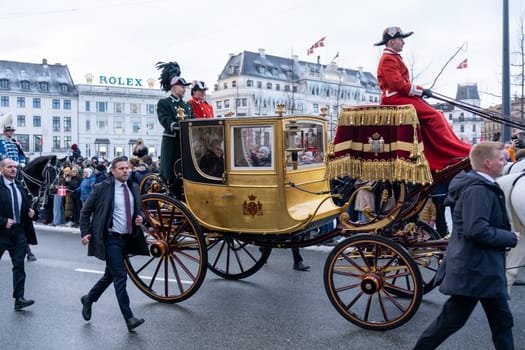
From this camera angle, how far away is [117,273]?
516 centimetres

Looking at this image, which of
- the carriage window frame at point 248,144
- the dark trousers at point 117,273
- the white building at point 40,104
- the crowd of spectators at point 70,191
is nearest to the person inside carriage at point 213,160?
the carriage window frame at point 248,144

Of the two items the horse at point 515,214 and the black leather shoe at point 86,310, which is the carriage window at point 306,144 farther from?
the black leather shoe at point 86,310

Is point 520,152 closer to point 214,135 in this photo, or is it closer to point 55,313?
point 214,135

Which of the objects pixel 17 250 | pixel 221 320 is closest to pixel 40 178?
pixel 17 250

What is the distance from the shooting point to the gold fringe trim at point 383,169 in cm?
480

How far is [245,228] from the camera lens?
19.4 feet

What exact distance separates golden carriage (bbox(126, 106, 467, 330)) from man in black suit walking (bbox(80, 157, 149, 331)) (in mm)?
730

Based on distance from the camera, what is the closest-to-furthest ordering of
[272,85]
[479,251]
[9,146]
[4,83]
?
[479,251], [9,146], [4,83], [272,85]

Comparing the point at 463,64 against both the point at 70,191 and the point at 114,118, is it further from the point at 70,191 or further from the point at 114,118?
the point at 114,118

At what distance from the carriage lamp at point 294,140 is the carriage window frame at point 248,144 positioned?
0.20 metres

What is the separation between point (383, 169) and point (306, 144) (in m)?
1.51

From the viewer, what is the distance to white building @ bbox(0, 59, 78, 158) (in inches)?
2534

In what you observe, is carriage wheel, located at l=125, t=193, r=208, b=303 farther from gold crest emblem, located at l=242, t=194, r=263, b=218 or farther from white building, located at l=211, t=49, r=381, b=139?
white building, located at l=211, t=49, r=381, b=139

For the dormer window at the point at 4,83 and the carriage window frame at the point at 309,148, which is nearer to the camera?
the carriage window frame at the point at 309,148
